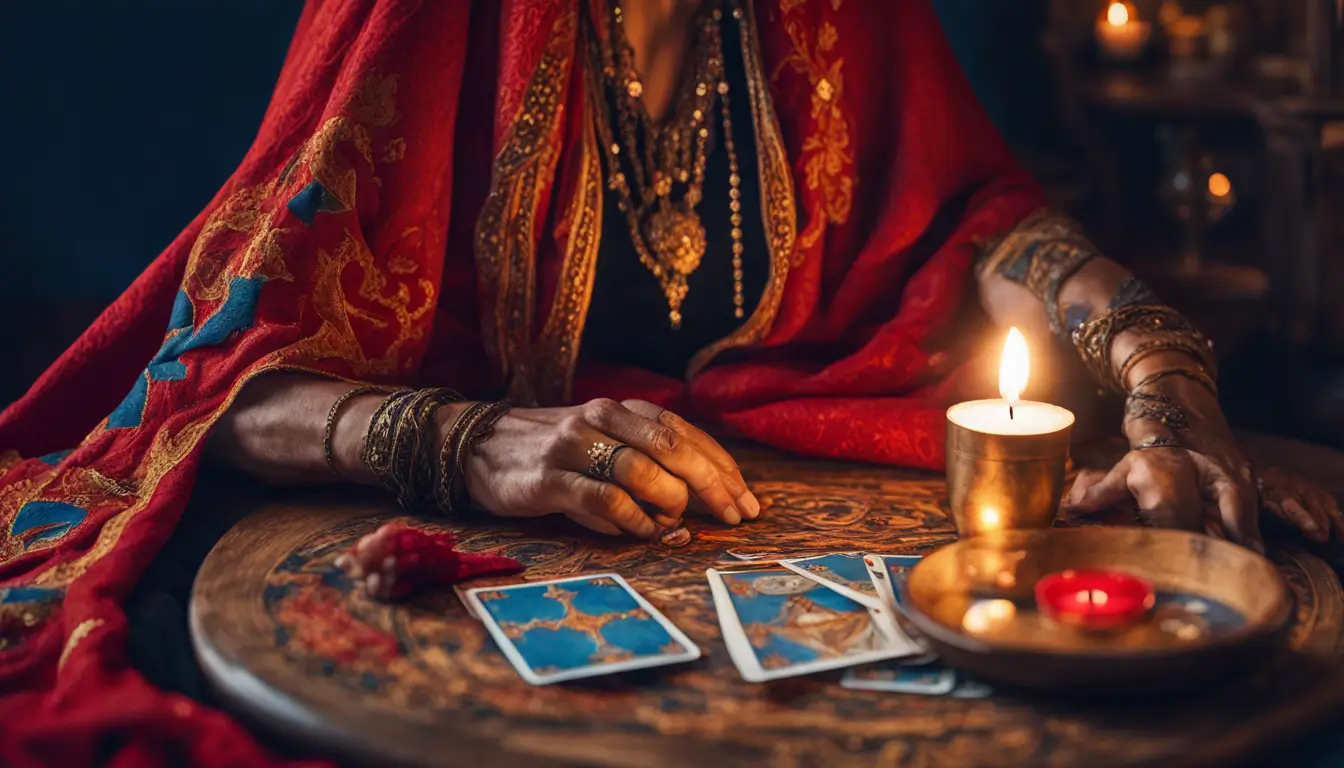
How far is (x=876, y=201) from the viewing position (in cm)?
177

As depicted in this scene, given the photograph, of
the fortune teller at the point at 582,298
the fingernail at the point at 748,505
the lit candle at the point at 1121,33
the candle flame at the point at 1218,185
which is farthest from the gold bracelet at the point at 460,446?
the lit candle at the point at 1121,33

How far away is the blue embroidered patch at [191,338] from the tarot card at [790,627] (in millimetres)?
586

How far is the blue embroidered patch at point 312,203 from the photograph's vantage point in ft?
4.66

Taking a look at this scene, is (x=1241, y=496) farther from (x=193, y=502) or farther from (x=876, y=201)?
(x=193, y=502)

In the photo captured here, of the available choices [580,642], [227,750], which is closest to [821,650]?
[580,642]

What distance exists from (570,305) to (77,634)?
72cm

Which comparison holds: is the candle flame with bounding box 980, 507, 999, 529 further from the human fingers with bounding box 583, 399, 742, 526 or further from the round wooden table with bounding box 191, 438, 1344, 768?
the human fingers with bounding box 583, 399, 742, 526

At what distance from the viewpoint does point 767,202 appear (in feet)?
5.54

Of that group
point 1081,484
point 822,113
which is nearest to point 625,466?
point 1081,484

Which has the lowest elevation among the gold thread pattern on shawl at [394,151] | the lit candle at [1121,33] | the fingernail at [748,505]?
the fingernail at [748,505]

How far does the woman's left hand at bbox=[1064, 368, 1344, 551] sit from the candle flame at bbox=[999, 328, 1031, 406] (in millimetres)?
151

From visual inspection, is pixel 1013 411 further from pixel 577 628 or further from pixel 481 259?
pixel 481 259

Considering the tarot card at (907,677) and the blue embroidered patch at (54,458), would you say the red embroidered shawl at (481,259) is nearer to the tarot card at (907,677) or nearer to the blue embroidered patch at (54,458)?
the blue embroidered patch at (54,458)

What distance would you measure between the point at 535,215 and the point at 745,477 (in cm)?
42
